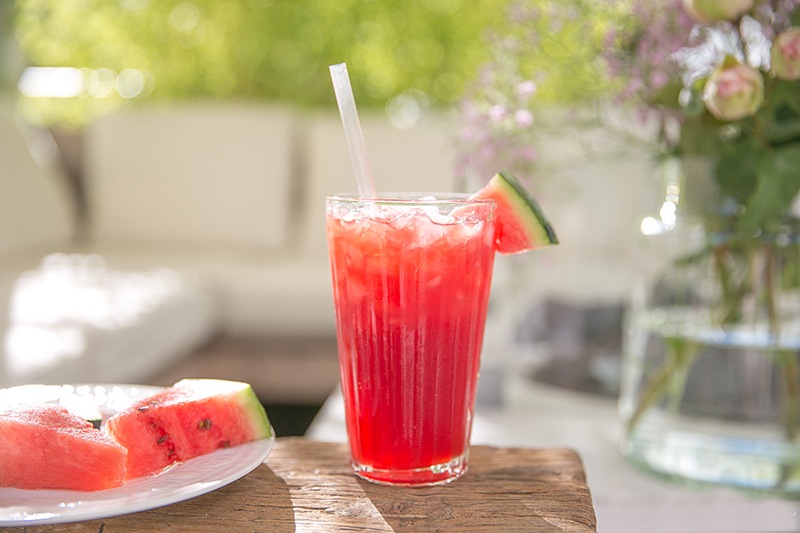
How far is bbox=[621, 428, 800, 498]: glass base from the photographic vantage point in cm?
117

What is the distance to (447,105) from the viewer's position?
427 centimetres

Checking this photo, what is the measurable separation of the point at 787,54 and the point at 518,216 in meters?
0.39

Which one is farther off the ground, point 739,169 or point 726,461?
point 739,169

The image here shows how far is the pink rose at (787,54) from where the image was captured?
98 centimetres

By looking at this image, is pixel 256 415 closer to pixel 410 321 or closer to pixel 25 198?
pixel 410 321

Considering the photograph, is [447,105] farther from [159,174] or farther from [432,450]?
[432,450]

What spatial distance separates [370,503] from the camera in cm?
74

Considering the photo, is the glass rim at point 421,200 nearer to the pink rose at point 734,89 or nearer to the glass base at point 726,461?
the pink rose at point 734,89

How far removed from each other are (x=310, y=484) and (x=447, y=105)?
142 inches

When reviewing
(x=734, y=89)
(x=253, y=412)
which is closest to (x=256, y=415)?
(x=253, y=412)

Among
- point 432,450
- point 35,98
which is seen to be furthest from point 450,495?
point 35,98

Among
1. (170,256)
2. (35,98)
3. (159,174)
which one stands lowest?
(170,256)

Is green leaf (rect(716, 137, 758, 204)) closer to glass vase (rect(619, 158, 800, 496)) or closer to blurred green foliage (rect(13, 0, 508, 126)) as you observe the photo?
glass vase (rect(619, 158, 800, 496))

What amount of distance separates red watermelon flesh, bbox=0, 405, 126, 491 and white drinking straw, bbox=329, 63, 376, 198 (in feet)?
0.98
